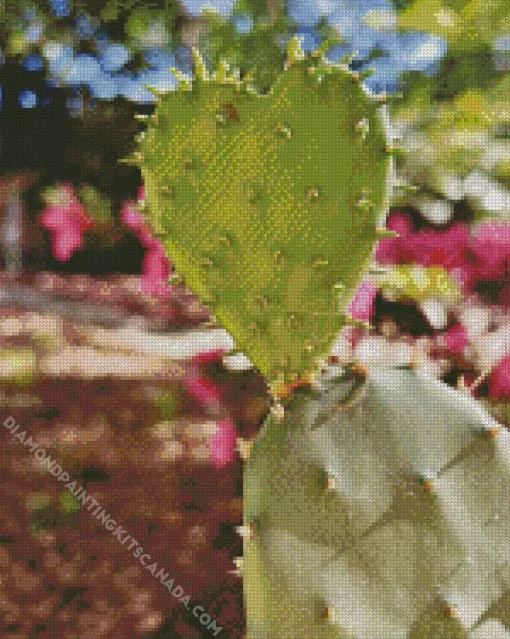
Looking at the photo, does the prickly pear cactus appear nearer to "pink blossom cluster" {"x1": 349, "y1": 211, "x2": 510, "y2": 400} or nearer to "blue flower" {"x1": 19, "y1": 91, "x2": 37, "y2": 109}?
"pink blossom cluster" {"x1": 349, "y1": 211, "x2": 510, "y2": 400}

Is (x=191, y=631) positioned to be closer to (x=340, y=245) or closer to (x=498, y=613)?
(x=498, y=613)

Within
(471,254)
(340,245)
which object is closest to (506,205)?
(471,254)

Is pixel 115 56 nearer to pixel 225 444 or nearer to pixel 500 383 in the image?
pixel 225 444

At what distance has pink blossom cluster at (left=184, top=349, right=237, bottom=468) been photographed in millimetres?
2252

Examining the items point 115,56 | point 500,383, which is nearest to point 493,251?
point 500,383

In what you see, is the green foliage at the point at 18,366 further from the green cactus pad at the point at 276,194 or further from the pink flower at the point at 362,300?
the green cactus pad at the point at 276,194

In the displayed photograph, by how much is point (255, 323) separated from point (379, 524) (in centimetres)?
24

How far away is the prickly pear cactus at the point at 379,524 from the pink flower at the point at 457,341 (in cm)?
131

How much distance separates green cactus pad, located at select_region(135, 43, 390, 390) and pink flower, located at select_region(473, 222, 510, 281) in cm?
150

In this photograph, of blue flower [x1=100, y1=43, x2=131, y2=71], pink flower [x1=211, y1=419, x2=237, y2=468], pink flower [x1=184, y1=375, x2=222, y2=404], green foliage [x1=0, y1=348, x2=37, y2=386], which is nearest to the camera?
pink flower [x1=211, y1=419, x2=237, y2=468]

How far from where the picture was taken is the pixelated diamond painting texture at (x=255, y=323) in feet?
2.25

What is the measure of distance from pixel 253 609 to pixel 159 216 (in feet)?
1.34

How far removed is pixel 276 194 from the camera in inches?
27.1

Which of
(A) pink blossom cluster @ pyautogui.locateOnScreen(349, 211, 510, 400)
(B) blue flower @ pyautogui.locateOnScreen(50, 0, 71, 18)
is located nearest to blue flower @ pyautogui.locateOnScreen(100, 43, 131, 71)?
(B) blue flower @ pyautogui.locateOnScreen(50, 0, 71, 18)
